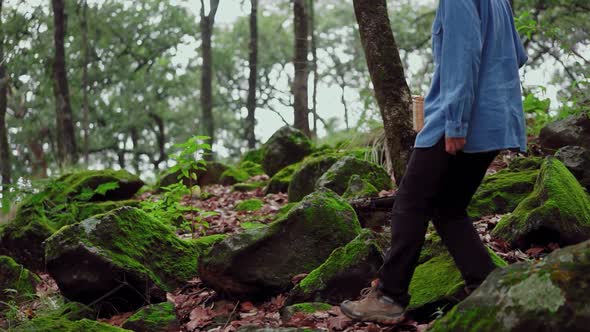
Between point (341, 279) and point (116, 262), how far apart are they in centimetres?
200

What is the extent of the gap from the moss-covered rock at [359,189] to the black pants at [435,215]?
3.15m

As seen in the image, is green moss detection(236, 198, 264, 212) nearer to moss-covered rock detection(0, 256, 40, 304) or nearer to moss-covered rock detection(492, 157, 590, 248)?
moss-covered rock detection(0, 256, 40, 304)

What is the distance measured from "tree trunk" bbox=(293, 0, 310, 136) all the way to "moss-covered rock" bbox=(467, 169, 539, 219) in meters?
8.33

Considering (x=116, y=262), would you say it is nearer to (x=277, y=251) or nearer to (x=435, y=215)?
(x=277, y=251)

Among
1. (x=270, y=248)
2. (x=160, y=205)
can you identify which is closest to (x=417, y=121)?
(x=270, y=248)

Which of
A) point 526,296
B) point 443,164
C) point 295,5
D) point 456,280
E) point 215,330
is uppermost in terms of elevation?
point 295,5

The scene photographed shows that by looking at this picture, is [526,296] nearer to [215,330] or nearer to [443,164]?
[443,164]

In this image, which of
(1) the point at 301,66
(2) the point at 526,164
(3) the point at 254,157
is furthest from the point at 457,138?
(1) the point at 301,66

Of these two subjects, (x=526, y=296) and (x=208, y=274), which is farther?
(x=208, y=274)

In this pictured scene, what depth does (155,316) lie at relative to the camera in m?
4.75

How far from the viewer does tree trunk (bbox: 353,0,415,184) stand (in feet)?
19.8

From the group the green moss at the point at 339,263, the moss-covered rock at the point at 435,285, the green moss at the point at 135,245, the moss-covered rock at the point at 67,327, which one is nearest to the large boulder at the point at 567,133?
the moss-covered rock at the point at 435,285

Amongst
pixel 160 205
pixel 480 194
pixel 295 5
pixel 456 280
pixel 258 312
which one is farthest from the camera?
pixel 295 5

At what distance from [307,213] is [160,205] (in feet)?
9.66
